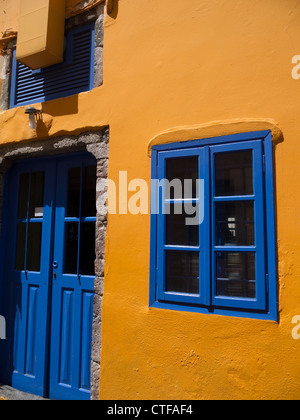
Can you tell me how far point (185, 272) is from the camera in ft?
9.66

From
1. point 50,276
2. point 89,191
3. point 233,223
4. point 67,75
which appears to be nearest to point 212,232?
point 233,223

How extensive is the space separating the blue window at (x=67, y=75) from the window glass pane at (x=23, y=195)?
87cm

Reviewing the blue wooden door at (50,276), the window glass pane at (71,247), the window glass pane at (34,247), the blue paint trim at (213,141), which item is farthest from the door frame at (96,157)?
the window glass pane at (34,247)

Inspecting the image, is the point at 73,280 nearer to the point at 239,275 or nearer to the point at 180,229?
the point at 180,229

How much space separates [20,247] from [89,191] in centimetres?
113

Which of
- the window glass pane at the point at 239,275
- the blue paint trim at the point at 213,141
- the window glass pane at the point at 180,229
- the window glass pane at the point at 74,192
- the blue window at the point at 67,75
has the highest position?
the blue window at the point at 67,75

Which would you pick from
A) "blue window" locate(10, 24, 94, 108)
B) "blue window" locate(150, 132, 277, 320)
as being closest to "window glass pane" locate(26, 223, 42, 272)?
"blue window" locate(10, 24, 94, 108)

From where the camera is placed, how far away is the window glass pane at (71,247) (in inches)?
132

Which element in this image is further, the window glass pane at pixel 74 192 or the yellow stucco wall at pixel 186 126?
the window glass pane at pixel 74 192

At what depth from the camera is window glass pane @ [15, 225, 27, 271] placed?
3.70m

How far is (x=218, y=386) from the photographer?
2.34 m

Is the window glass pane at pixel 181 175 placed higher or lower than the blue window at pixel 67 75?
lower

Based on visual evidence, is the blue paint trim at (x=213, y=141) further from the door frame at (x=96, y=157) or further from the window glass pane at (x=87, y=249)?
the window glass pane at (x=87, y=249)
